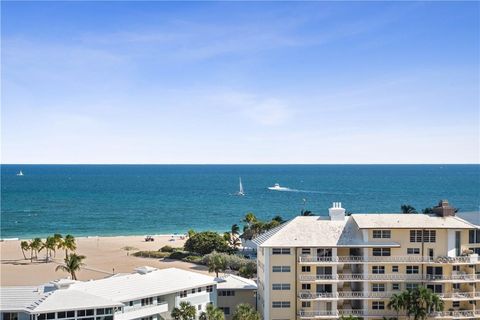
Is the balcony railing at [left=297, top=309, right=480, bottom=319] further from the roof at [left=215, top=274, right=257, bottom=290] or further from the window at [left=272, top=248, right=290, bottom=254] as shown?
the roof at [left=215, top=274, right=257, bottom=290]

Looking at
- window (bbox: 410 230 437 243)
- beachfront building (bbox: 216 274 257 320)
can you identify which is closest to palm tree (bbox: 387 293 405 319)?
window (bbox: 410 230 437 243)

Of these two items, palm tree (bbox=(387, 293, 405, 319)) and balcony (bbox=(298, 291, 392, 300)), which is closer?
palm tree (bbox=(387, 293, 405, 319))

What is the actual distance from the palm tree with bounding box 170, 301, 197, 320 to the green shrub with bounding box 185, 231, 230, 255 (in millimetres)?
45785

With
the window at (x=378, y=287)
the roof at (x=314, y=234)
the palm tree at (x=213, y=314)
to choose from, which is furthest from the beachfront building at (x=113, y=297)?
the window at (x=378, y=287)

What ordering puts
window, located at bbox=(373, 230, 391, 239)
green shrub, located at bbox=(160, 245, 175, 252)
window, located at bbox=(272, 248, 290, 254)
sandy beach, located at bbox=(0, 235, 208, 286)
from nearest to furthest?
window, located at bbox=(272, 248, 290, 254) → window, located at bbox=(373, 230, 391, 239) → sandy beach, located at bbox=(0, 235, 208, 286) → green shrub, located at bbox=(160, 245, 175, 252)

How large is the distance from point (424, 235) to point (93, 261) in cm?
6335

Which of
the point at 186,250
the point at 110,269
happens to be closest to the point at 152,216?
the point at 186,250

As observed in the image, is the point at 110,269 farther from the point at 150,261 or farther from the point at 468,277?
the point at 468,277

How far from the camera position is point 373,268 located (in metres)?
59.2

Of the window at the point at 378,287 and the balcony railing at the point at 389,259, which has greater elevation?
the balcony railing at the point at 389,259

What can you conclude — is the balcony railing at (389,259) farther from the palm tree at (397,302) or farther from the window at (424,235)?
the palm tree at (397,302)

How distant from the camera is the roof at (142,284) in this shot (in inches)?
2104

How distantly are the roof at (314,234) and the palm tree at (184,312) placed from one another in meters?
9.90

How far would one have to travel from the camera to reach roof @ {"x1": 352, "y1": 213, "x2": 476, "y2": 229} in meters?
58.2
